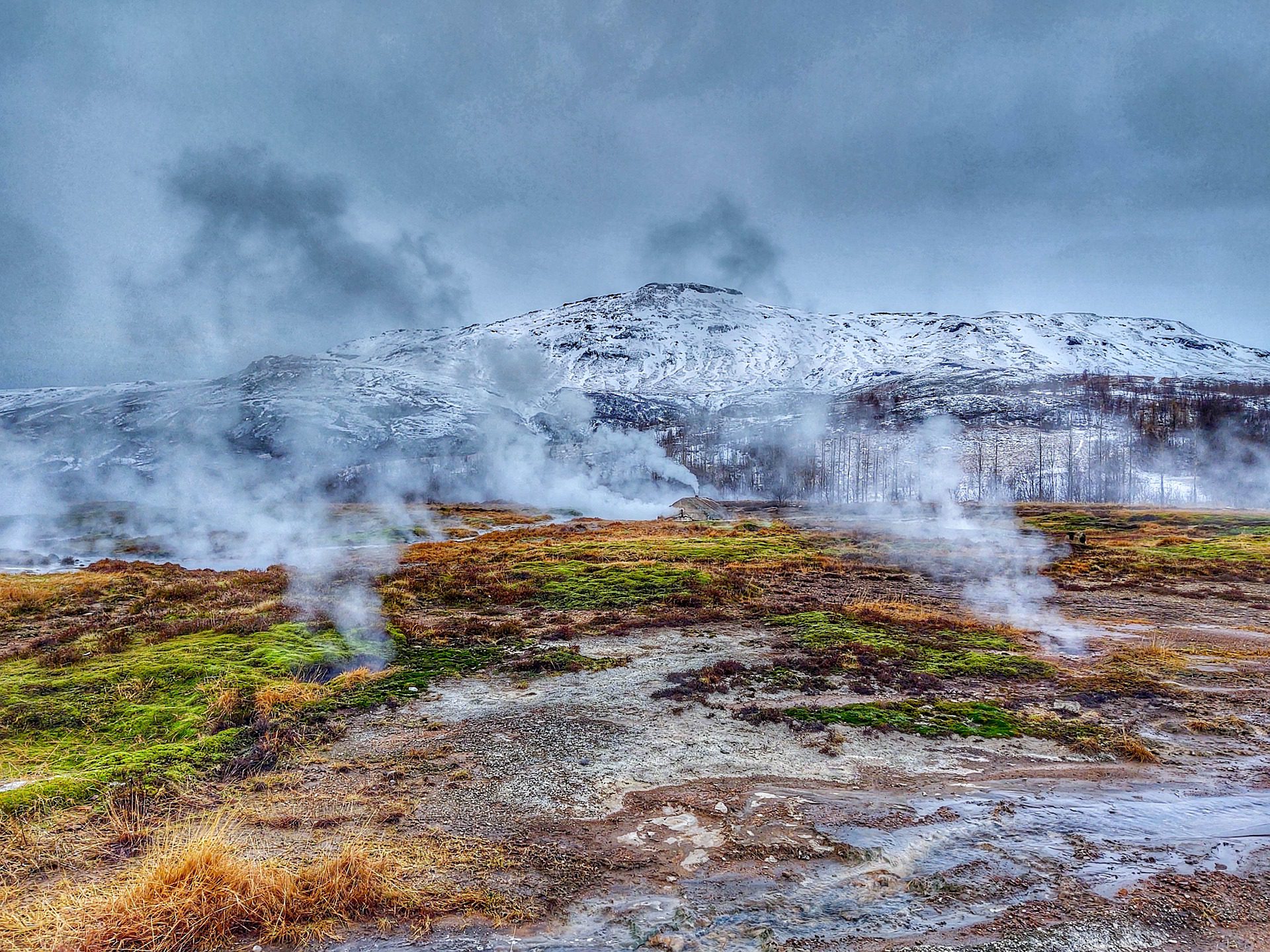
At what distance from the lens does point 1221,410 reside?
125 metres

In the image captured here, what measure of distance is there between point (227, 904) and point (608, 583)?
20626 mm

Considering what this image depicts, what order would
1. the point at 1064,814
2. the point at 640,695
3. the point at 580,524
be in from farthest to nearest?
the point at 580,524
the point at 640,695
the point at 1064,814

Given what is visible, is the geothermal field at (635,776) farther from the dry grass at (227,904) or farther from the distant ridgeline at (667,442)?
the distant ridgeline at (667,442)

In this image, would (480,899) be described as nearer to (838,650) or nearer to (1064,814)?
(1064,814)

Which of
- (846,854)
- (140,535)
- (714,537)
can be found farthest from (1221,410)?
(140,535)

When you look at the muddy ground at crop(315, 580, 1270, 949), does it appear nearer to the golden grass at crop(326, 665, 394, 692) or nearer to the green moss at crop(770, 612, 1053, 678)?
the golden grass at crop(326, 665, 394, 692)

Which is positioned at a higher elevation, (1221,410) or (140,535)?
(1221,410)

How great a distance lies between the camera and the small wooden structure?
6610 centimetres

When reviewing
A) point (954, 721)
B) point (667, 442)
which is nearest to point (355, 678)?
point (954, 721)

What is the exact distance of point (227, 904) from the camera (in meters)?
5.29

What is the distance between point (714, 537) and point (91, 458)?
136 meters

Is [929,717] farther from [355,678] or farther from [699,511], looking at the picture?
[699,511]

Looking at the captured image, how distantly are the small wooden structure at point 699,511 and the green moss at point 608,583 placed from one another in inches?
1362

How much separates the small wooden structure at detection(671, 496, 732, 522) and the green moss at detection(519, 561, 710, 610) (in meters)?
34.6
